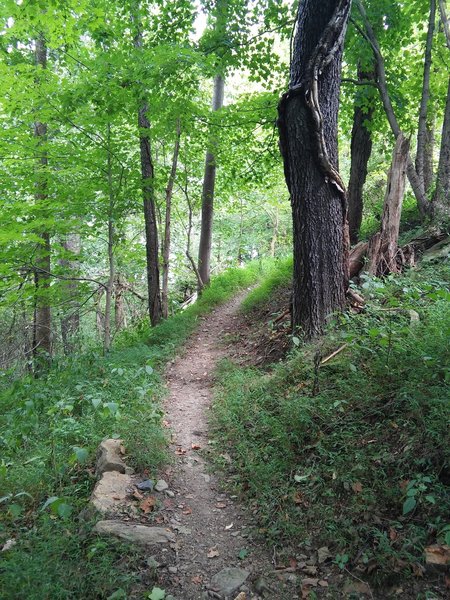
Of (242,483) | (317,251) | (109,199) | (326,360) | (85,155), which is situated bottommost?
(242,483)

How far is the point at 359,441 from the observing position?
11.5ft

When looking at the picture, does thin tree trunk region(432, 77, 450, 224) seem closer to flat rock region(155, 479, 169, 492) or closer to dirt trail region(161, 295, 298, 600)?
dirt trail region(161, 295, 298, 600)

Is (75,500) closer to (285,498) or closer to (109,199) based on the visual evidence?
(285,498)

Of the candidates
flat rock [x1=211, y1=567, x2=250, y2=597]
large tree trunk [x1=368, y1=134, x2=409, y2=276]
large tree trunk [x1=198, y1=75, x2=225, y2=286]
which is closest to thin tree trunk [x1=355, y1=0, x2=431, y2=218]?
large tree trunk [x1=368, y1=134, x2=409, y2=276]

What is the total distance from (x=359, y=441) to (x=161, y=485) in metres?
1.84

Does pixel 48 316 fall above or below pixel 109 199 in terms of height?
below

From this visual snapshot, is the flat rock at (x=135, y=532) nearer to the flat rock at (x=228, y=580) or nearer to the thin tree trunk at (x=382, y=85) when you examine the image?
the flat rock at (x=228, y=580)

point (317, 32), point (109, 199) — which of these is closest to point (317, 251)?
point (317, 32)

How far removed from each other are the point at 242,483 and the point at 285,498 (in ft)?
2.00

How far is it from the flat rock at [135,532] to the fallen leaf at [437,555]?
1.80m

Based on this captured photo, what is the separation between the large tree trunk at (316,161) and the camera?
5164 mm

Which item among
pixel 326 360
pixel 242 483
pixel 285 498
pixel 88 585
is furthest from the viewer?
pixel 326 360

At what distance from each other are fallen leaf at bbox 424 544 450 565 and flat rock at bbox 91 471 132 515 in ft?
7.47

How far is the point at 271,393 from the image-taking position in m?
4.97
